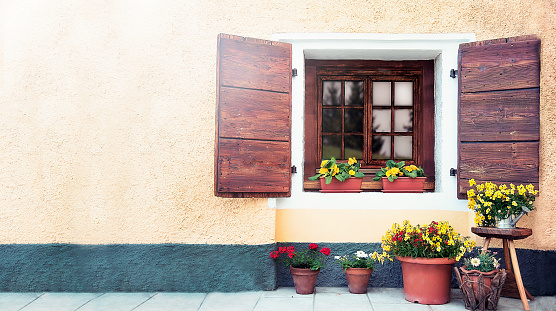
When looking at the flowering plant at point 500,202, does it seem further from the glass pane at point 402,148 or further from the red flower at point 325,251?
the red flower at point 325,251

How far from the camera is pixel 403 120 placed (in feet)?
16.0

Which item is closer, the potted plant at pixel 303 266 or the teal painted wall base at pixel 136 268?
the potted plant at pixel 303 266

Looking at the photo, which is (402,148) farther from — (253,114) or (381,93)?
(253,114)

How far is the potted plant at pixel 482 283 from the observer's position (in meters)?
3.62

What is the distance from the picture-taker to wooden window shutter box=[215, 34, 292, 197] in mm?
4090

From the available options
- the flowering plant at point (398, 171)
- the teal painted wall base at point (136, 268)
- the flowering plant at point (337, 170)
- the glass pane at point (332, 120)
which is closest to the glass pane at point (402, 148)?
the flowering plant at point (398, 171)

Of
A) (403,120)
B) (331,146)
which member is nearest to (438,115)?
(403,120)

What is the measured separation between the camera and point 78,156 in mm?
4398

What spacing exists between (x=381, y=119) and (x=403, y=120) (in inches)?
9.7

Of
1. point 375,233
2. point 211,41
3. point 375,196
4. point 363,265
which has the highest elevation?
point 211,41

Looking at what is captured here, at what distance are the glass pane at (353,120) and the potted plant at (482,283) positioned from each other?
1.86m

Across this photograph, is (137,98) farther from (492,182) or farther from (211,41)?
(492,182)

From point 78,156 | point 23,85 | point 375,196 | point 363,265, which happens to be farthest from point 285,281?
point 23,85

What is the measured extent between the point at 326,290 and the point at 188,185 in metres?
1.75
